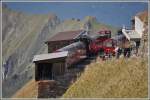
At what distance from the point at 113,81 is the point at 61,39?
1332 mm

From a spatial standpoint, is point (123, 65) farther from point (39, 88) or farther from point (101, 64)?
point (39, 88)

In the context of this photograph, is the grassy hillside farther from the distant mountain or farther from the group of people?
the distant mountain

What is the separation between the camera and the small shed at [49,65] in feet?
29.8

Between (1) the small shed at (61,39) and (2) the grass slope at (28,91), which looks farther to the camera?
(1) the small shed at (61,39)

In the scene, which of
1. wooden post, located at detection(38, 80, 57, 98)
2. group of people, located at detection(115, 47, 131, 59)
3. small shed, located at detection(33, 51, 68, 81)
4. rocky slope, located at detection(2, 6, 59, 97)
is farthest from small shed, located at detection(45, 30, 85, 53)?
group of people, located at detection(115, 47, 131, 59)

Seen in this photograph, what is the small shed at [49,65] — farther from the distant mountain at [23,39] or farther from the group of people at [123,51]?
the group of people at [123,51]

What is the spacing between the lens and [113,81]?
28.7ft

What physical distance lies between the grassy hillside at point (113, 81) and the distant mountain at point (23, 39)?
759mm

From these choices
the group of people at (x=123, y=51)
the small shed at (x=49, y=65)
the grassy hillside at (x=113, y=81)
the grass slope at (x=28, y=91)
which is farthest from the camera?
the group of people at (x=123, y=51)

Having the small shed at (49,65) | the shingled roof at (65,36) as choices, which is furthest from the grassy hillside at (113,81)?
the shingled roof at (65,36)

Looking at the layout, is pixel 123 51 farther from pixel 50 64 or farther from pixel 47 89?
pixel 47 89

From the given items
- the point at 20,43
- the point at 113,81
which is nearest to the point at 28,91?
the point at 20,43

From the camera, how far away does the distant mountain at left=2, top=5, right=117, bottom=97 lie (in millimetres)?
8930

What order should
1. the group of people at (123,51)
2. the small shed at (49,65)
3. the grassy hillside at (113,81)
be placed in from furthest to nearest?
the group of people at (123,51) → the small shed at (49,65) → the grassy hillside at (113,81)
